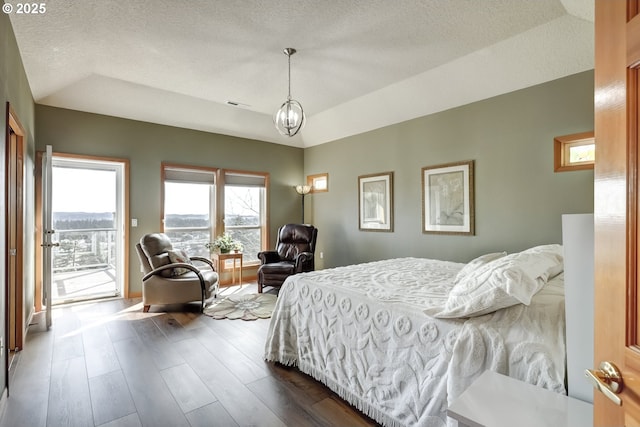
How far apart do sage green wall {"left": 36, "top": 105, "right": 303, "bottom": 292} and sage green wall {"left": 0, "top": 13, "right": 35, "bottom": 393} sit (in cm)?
44

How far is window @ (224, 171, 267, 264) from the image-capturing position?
5.88m

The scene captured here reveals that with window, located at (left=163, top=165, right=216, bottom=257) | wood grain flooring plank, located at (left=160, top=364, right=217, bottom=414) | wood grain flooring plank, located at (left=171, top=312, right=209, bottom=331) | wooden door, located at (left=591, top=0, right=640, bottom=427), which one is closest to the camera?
wooden door, located at (left=591, top=0, right=640, bottom=427)

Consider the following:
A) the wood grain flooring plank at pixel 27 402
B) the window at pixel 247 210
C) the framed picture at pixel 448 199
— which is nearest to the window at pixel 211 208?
the window at pixel 247 210

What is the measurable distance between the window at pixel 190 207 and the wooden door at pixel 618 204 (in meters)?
5.42

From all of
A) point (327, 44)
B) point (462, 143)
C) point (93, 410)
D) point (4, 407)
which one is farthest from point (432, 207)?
point (4, 407)

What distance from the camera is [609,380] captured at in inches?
28.6

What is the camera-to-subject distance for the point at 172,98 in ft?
15.5

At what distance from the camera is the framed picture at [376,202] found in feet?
16.8

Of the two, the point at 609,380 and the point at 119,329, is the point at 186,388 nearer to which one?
the point at 119,329

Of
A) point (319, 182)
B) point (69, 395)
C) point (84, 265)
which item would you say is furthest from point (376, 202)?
point (84, 265)

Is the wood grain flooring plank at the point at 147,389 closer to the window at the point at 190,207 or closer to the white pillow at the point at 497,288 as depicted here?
the white pillow at the point at 497,288

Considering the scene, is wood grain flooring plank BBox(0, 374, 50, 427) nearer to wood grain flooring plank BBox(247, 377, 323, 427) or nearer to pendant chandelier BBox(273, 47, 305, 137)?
wood grain flooring plank BBox(247, 377, 323, 427)

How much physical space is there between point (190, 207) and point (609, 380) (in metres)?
5.61

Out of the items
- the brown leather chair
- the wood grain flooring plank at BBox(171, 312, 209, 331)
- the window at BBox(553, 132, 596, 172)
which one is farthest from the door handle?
the brown leather chair
